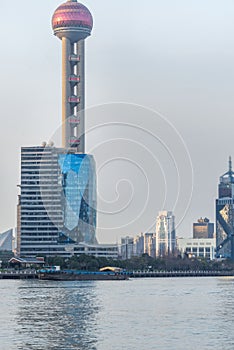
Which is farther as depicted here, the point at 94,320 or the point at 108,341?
the point at 94,320

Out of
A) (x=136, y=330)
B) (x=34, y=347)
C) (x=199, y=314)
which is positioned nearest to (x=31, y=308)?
(x=199, y=314)

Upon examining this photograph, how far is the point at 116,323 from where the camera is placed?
90250 mm

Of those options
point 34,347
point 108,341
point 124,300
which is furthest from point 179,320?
point 124,300

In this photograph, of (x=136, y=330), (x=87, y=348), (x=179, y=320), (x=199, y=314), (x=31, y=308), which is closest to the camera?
(x=87, y=348)

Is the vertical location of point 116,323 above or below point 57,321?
below

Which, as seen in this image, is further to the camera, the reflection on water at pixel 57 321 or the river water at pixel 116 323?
the reflection on water at pixel 57 321

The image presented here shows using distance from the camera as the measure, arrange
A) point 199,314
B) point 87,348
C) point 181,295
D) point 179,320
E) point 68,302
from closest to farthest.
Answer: point 87,348 < point 179,320 < point 199,314 < point 68,302 < point 181,295

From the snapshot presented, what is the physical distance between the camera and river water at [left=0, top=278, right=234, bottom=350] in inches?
2972

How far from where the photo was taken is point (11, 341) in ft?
252

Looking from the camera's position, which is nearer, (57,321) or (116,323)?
(116,323)

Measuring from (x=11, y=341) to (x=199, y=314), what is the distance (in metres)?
29.5

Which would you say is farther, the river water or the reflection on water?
the reflection on water

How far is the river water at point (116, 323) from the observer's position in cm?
7550

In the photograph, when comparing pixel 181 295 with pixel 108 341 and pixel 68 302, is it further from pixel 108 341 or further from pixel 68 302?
pixel 108 341
